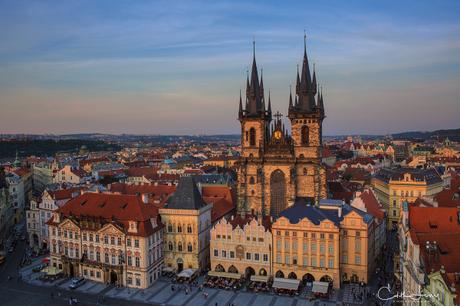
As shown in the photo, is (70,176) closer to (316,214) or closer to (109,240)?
(109,240)

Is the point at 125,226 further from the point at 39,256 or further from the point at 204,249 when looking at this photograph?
the point at 39,256

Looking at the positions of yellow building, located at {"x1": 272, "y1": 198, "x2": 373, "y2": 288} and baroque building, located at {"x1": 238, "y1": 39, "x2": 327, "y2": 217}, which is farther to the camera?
baroque building, located at {"x1": 238, "y1": 39, "x2": 327, "y2": 217}

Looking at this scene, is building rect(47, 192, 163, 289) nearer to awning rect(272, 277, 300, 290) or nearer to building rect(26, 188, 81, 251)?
building rect(26, 188, 81, 251)

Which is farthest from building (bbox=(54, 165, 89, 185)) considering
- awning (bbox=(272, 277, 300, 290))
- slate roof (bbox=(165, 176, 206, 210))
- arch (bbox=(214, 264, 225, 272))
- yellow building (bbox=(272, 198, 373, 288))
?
awning (bbox=(272, 277, 300, 290))

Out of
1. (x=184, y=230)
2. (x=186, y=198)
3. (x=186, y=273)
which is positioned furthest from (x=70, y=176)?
(x=186, y=273)

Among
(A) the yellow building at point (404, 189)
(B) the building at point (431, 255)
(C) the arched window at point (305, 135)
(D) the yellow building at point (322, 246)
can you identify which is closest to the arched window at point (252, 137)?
(C) the arched window at point (305, 135)
